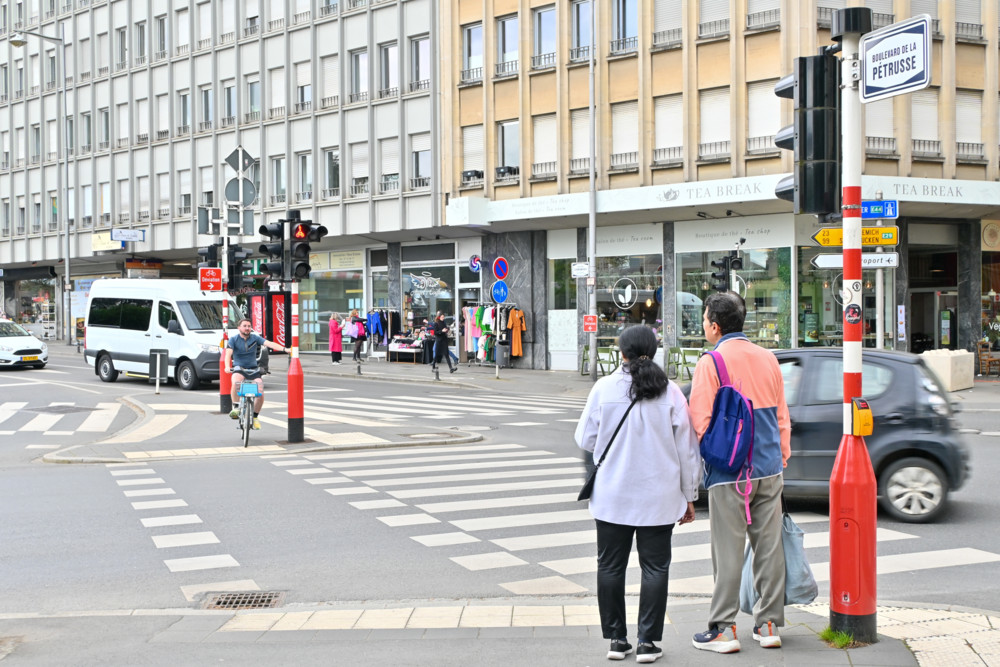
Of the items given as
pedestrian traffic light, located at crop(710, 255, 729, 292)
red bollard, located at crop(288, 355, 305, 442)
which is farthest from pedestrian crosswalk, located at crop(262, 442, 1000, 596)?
pedestrian traffic light, located at crop(710, 255, 729, 292)

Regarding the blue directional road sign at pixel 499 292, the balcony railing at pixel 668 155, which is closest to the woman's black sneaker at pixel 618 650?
the blue directional road sign at pixel 499 292

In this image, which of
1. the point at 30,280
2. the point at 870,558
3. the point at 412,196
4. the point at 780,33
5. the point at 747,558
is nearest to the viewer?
the point at 870,558

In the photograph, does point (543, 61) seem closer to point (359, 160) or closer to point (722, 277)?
point (359, 160)

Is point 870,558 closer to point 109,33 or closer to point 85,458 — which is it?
point 85,458

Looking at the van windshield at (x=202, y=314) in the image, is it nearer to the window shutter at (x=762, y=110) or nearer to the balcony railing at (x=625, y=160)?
the balcony railing at (x=625, y=160)

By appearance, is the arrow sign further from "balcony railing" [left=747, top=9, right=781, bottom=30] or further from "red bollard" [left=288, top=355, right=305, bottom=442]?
"balcony railing" [left=747, top=9, right=781, bottom=30]

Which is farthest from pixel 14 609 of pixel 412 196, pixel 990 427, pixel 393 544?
pixel 412 196

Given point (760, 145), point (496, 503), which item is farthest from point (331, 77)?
point (496, 503)

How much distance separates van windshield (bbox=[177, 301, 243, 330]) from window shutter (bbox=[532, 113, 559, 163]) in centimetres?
1153

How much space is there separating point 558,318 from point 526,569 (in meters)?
25.7

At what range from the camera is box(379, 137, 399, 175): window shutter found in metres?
36.7

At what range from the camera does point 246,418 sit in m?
15.2

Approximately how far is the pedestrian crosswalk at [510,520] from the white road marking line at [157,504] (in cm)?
150

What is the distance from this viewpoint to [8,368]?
33.8 metres
